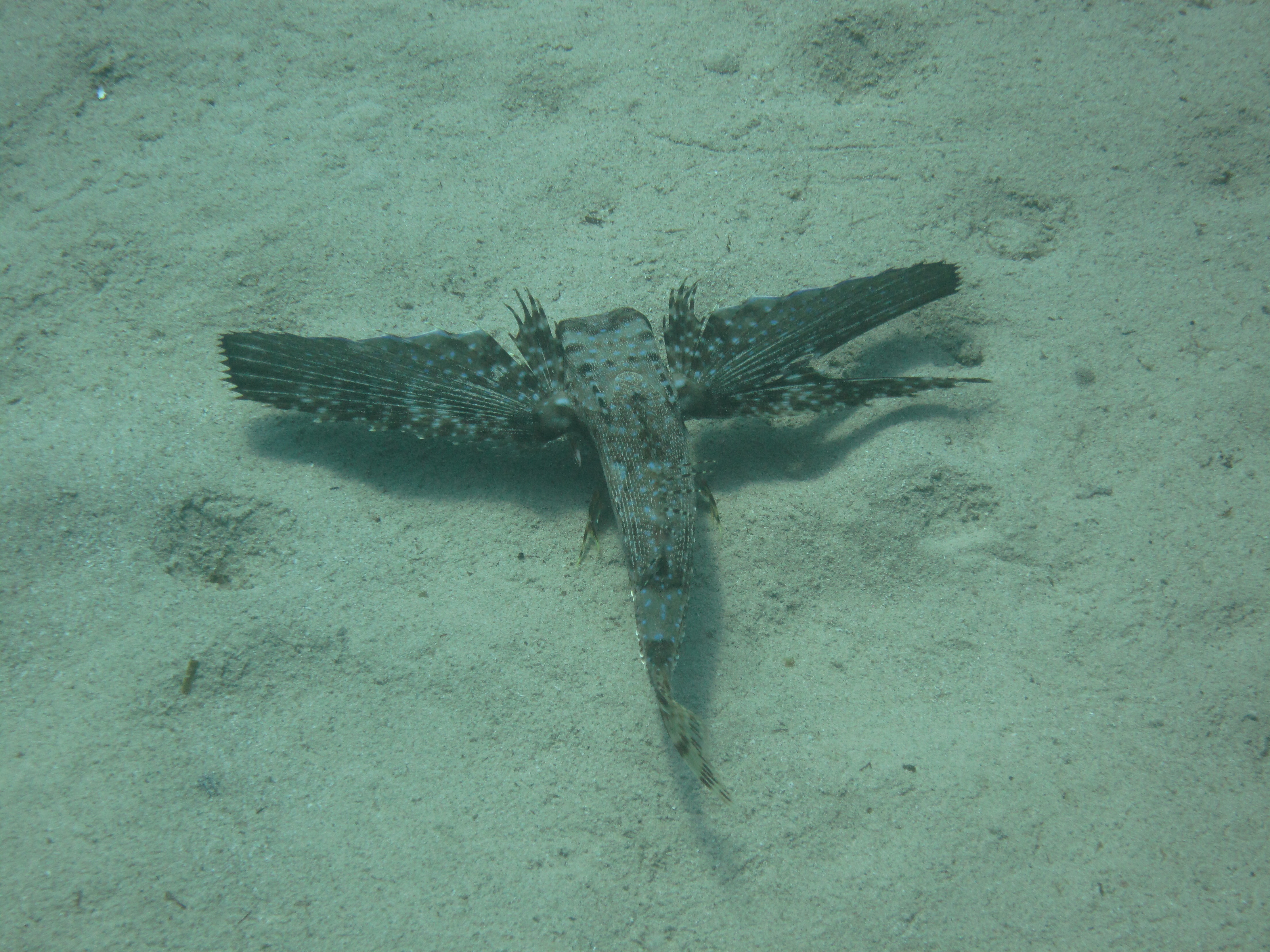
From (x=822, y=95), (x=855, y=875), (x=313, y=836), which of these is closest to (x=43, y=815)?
(x=313, y=836)

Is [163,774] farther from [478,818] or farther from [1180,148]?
[1180,148]

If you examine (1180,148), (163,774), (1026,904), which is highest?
(1180,148)

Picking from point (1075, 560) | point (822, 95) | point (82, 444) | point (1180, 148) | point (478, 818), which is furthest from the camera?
point (822, 95)

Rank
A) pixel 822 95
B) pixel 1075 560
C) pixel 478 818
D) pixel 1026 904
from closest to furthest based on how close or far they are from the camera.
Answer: pixel 1026 904 → pixel 478 818 → pixel 1075 560 → pixel 822 95

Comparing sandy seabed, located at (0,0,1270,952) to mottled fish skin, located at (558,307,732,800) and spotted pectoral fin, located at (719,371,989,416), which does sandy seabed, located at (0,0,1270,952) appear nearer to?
spotted pectoral fin, located at (719,371,989,416)

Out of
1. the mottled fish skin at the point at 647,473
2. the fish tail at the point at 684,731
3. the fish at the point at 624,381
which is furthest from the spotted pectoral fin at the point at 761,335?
the fish tail at the point at 684,731

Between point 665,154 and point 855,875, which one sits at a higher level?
point 665,154

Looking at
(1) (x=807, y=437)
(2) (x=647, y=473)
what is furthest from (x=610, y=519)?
(1) (x=807, y=437)
